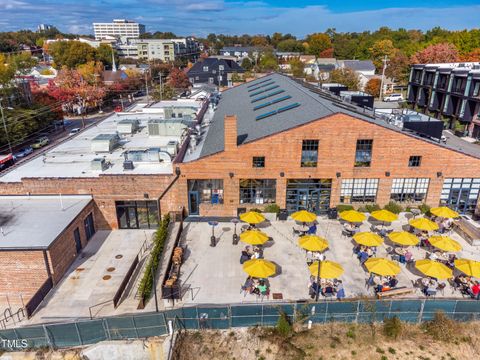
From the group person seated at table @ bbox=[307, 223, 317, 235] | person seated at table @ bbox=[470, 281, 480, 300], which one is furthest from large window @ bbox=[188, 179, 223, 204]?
person seated at table @ bbox=[470, 281, 480, 300]

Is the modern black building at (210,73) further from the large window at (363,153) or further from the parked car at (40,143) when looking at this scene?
the large window at (363,153)

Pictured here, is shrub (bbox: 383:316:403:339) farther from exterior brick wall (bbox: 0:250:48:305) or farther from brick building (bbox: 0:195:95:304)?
exterior brick wall (bbox: 0:250:48:305)

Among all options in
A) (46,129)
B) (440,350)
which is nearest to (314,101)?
(440,350)

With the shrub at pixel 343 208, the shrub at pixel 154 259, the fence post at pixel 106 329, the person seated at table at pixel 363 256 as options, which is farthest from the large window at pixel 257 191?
the fence post at pixel 106 329

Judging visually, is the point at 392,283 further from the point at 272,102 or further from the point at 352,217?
the point at 272,102

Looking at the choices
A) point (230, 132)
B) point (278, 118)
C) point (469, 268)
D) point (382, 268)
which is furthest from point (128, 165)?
point (469, 268)
